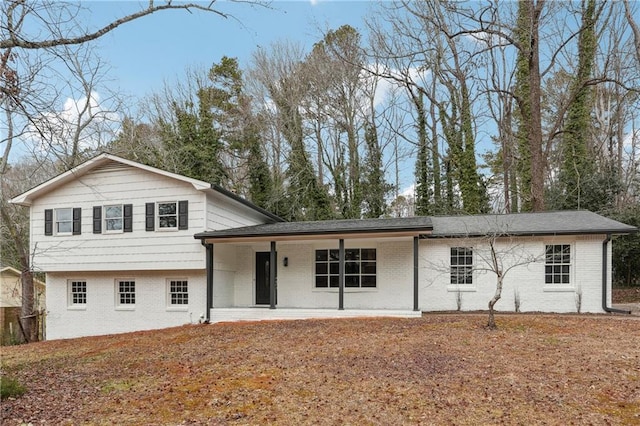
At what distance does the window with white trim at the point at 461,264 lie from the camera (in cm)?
1449

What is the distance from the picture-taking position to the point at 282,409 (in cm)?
592

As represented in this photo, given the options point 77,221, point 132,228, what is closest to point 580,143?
point 132,228

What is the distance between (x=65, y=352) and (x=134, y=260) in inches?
165

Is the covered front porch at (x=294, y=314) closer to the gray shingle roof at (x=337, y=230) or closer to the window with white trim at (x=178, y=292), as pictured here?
the window with white trim at (x=178, y=292)

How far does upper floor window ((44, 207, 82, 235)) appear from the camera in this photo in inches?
623

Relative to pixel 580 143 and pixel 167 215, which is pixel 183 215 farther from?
pixel 580 143

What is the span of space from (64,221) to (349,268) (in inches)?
422

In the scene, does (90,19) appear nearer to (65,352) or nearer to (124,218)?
(65,352)

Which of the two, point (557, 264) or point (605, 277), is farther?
point (557, 264)

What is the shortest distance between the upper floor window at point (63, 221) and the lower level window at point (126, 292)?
2.49 metres

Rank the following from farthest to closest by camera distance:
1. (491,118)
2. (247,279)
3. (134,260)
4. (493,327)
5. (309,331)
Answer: (491,118) < (247,279) < (134,260) < (309,331) < (493,327)

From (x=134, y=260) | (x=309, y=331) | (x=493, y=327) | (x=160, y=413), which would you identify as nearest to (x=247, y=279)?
(x=134, y=260)

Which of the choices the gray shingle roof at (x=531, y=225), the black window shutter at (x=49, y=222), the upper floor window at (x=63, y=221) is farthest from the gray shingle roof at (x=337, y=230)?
the black window shutter at (x=49, y=222)

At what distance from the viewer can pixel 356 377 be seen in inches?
281
